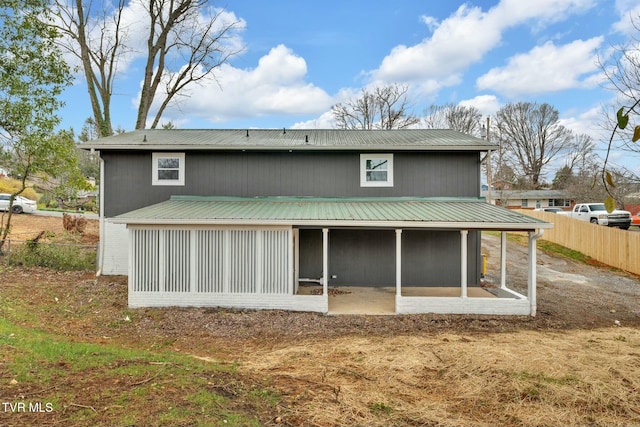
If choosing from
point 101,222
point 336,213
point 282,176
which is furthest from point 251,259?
point 101,222

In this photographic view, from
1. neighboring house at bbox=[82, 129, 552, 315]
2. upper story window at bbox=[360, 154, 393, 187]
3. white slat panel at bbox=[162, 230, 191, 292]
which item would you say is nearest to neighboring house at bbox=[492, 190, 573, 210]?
neighboring house at bbox=[82, 129, 552, 315]

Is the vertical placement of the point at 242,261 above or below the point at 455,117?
below

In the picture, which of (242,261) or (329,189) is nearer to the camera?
(242,261)

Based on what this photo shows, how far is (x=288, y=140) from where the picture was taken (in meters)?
12.4

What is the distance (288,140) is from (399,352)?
819 cm

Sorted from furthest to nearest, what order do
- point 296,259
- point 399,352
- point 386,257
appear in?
point 386,257, point 296,259, point 399,352

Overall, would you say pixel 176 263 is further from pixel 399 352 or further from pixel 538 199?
pixel 538 199

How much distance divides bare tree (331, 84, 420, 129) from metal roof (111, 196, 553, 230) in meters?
24.3

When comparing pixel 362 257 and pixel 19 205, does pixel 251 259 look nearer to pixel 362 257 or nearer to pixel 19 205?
pixel 362 257

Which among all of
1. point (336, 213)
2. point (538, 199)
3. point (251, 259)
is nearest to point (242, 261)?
point (251, 259)

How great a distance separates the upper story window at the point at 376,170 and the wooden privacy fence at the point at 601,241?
12.0 metres

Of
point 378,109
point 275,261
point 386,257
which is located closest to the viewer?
point 275,261

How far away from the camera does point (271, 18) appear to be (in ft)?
56.0

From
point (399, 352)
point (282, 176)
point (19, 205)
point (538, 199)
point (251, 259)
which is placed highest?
point (538, 199)
